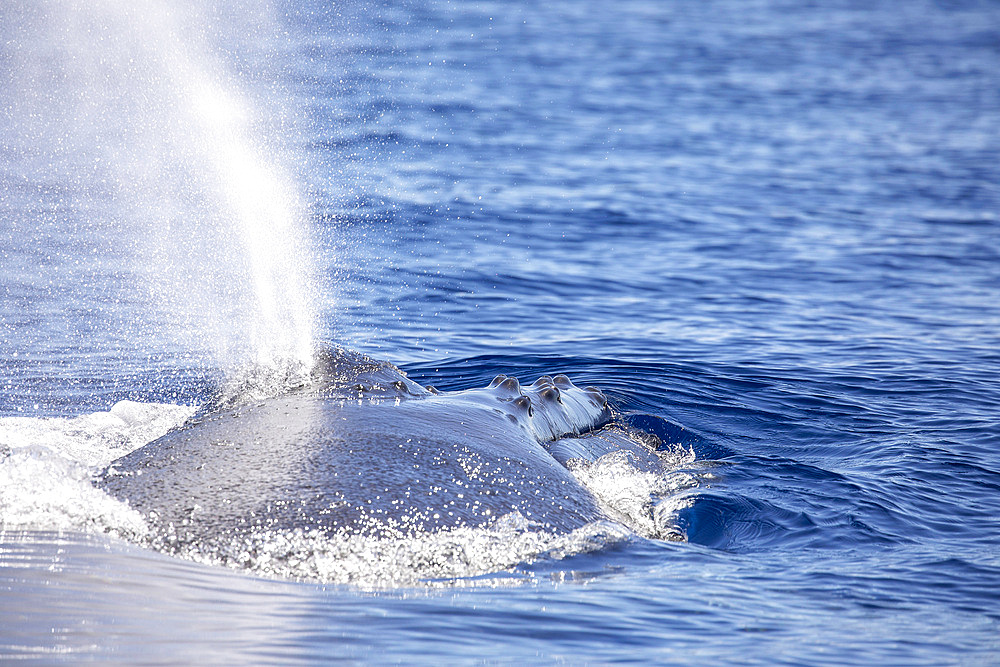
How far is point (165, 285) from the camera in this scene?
14.3 meters

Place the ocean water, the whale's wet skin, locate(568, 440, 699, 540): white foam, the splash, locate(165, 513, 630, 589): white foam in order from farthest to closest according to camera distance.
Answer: the splash → locate(568, 440, 699, 540): white foam → the whale's wet skin → locate(165, 513, 630, 589): white foam → the ocean water

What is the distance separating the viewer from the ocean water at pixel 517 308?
5457mm

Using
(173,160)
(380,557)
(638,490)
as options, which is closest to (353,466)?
(380,557)

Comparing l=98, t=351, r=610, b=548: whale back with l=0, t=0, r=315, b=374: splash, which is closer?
l=98, t=351, r=610, b=548: whale back

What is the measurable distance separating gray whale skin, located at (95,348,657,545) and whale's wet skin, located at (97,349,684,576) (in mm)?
11

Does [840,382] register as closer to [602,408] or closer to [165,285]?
[602,408]

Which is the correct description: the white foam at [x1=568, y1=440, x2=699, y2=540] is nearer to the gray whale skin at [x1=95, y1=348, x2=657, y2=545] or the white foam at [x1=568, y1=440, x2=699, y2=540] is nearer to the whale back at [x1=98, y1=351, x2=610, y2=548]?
the gray whale skin at [x1=95, y1=348, x2=657, y2=545]

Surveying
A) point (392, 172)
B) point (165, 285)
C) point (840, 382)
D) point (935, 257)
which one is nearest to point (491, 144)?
point (392, 172)

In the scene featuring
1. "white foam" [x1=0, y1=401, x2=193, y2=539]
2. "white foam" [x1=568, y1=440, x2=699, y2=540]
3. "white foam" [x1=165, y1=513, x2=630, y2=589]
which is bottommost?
"white foam" [x1=568, y1=440, x2=699, y2=540]

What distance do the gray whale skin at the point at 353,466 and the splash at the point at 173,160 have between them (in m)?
1.02

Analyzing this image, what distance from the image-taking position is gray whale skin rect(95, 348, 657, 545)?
603 cm

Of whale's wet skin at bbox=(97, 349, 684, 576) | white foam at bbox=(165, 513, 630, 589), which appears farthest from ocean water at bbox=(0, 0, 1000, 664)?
whale's wet skin at bbox=(97, 349, 684, 576)

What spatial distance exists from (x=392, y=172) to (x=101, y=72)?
714 cm

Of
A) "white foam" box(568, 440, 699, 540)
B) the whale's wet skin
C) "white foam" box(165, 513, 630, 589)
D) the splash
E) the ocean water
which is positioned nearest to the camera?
the ocean water
